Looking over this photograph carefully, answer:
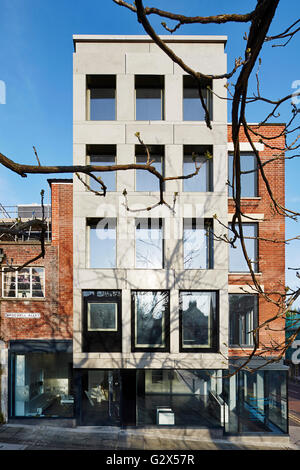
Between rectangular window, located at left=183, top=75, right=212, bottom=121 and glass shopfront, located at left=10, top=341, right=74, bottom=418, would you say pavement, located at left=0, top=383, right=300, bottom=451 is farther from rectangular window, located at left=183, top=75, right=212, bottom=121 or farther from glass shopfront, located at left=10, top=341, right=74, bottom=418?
rectangular window, located at left=183, top=75, right=212, bottom=121

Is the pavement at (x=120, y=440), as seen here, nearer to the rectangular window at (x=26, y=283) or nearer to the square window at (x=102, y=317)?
the square window at (x=102, y=317)

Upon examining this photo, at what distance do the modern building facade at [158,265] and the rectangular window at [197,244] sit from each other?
0.04 metres

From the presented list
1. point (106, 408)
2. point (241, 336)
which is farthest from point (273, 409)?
point (106, 408)

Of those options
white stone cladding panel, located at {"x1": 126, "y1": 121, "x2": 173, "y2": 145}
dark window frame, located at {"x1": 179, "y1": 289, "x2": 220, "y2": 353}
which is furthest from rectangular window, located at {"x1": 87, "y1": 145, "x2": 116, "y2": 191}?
dark window frame, located at {"x1": 179, "y1": 289, "x2": 220, "y2": 353}

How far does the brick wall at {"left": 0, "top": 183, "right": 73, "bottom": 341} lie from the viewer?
1270 cm

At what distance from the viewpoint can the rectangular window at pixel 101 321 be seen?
11125 millimetres

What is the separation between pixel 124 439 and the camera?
10672 mm

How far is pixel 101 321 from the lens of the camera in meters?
11.3

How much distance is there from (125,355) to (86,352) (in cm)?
153

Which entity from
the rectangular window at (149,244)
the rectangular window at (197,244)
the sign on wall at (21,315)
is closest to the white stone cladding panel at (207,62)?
the rectangular window at (197,244)

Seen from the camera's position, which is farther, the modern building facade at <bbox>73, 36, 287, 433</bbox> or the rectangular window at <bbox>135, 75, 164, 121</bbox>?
the rectangular window at <bbox>135, 75, 164, 121</bbox>

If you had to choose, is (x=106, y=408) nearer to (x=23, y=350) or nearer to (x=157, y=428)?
(x=157, y=428)

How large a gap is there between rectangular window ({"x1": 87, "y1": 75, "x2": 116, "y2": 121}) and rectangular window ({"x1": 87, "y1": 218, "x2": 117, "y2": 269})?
4309 millimetres

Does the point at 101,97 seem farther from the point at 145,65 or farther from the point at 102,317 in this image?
the point at 102,317
